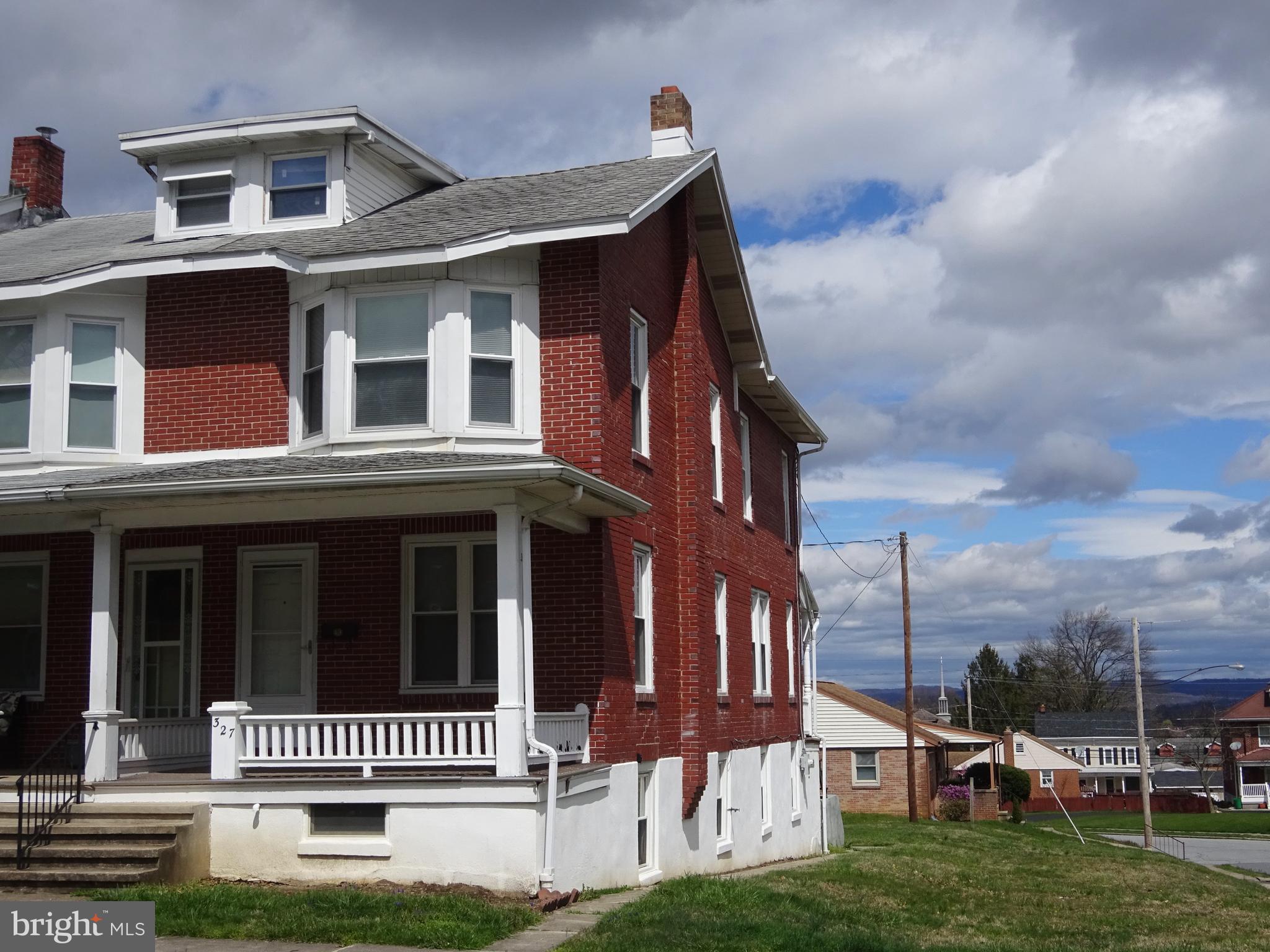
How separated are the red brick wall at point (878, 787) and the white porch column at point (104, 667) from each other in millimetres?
40406

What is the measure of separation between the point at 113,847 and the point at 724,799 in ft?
34.6

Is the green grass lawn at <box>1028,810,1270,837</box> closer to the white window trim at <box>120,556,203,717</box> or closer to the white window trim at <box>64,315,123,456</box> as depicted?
the white window trim at <box>120,556,203,717</box>

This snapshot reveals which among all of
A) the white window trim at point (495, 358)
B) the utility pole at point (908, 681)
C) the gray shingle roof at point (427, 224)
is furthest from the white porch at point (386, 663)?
the utility pole at point (908, 681)

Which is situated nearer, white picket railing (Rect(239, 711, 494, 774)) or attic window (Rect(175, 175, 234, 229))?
white picket railing (Rect(239, 711, 494, 774))

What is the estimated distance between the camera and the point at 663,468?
1891 cm

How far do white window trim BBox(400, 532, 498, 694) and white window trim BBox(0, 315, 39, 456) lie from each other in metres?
4.85

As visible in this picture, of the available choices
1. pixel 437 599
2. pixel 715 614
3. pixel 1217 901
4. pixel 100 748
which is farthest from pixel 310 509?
pixel 1217 901

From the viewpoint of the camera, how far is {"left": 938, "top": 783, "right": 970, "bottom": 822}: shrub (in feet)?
181

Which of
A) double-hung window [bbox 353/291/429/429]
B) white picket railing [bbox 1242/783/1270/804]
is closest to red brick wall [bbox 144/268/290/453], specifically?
double-hung window [bbox 353/291/429/429]

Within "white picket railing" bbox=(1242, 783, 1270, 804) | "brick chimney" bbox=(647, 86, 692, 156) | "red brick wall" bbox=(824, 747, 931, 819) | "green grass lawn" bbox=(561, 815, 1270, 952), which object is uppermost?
"brick chimney" bbox=(647, 86, 692, 156)

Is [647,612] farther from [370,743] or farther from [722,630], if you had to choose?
[370,743]

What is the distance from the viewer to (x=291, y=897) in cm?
1204

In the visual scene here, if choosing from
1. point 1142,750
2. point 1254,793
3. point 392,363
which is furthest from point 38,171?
point 1254,793

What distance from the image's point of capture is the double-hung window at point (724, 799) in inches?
831
